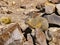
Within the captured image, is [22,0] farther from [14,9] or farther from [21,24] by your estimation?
[21,24]

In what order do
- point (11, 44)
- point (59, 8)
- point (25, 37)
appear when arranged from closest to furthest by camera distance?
point (11, 44) < point (25, 37) < point (59, 8)

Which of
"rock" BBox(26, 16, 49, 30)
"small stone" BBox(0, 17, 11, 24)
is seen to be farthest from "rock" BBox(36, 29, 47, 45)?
"small stone" BBox(0, 17, 11, 24)

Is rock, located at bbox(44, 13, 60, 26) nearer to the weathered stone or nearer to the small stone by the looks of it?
the weathered stone

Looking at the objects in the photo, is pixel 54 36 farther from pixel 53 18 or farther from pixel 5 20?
pixel 5 20

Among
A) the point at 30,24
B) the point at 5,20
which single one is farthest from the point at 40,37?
the point at 5,20

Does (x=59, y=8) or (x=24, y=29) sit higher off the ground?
(x=59, y=8)

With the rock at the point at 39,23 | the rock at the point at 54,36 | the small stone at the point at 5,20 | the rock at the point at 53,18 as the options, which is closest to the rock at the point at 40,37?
the rock at the point at 54,36

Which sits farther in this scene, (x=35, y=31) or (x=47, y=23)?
(x=47, y=23)

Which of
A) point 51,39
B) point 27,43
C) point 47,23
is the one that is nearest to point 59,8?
point 47,23
